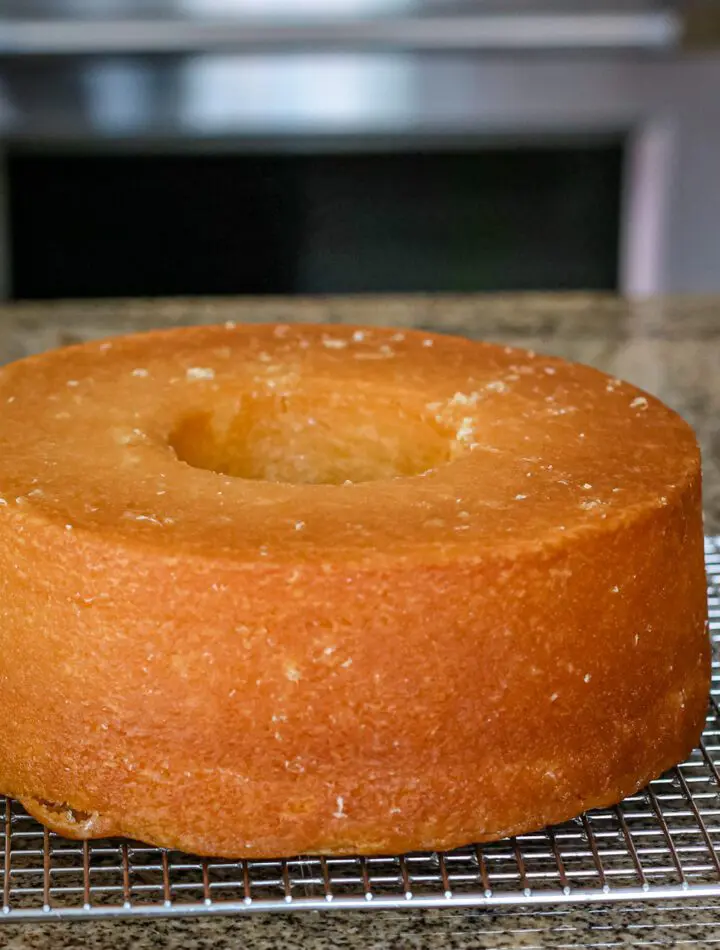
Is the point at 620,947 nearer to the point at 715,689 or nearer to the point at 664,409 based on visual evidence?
the point at 715,689

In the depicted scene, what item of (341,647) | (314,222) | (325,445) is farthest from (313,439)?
(314,222)

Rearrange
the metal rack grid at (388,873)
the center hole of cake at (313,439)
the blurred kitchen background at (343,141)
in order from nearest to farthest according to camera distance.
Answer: the metal rack grid at (388,873), the center hole of cake at (313,439), the blurred kitchen background at (343,141)

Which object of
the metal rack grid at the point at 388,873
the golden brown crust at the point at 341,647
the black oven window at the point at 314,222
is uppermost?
the golden brown crust at the point at 341,647

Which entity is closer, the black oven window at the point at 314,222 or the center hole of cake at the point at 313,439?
the center hole of cake at the point at 313,439

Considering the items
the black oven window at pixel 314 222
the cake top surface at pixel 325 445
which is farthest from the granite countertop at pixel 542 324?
the black oven window at pixel 314 222

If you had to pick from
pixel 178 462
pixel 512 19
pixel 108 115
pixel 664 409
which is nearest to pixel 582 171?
pixel 512 19

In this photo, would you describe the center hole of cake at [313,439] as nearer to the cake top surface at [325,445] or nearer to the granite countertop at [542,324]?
the cake top surface at [325,445]
